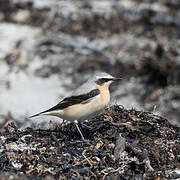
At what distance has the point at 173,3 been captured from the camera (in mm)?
14781

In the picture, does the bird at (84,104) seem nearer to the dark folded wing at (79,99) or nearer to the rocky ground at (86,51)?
the dark folded wing at (79,99)

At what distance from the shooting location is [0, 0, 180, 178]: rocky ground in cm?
1163

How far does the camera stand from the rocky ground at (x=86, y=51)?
11.6 m

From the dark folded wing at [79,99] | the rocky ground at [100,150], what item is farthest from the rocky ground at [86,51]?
the dark folded wing at [79,99]

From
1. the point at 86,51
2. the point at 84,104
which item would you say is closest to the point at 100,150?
the point at 84,104

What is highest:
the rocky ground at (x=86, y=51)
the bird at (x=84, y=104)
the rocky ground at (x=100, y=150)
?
the bird at (x=84, y=104)

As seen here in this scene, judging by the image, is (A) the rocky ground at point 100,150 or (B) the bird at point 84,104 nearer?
(A) the rocky ground at point 100,150

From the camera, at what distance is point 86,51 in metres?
13.2

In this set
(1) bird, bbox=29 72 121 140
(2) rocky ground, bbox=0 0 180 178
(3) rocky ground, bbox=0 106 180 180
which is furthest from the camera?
(2) rocky ground, bbox=0 0 180 178

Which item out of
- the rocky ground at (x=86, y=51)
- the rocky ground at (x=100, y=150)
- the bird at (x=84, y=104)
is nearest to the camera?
the rocky ground at (x=100, y=150)

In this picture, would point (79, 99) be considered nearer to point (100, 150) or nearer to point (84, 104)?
point (84, 104)

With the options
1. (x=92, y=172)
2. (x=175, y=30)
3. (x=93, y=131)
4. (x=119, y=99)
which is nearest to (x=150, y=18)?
(x=175, y=30)

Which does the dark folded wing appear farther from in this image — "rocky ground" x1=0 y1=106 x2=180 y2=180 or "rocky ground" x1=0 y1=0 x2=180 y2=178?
"rocky ground" x1=0 y1=0 x2=180 y2=178

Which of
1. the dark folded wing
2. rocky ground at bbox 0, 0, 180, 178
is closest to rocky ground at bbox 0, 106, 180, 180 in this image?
the dark folded wing
